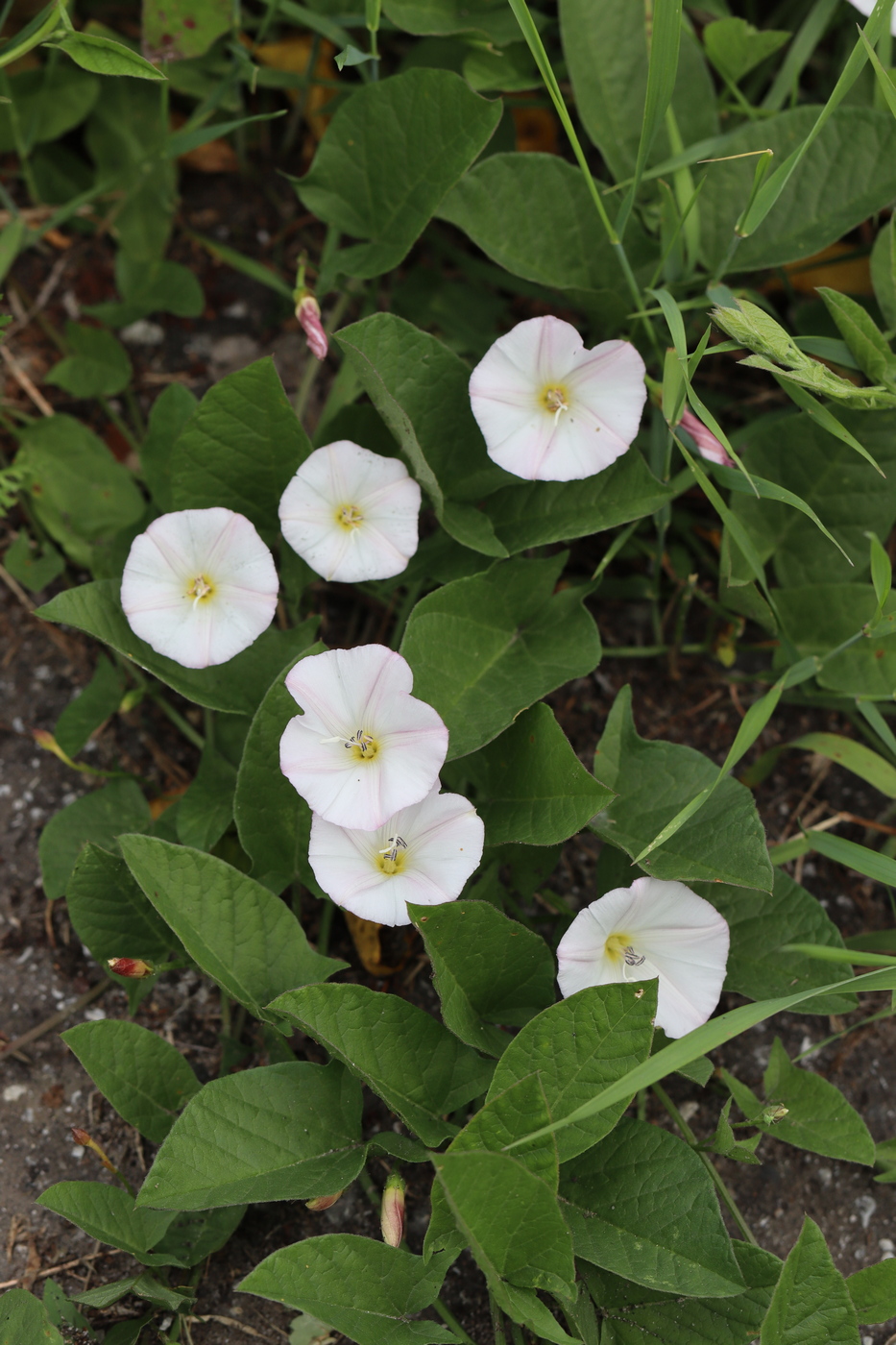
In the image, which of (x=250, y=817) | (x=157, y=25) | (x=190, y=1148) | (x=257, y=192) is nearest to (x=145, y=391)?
(x=257, y=192)

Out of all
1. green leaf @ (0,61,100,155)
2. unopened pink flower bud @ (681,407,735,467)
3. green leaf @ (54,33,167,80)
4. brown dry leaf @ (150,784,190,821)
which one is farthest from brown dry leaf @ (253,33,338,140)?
brown dry leaf @ (150,784,190,821)

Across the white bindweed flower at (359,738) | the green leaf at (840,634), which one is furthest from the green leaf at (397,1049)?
the green leaf at (840,634)

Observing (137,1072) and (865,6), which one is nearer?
(137,1072)

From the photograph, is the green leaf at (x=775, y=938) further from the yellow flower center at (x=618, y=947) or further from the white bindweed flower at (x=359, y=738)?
the white bindweed flower at (x=359, y=738)

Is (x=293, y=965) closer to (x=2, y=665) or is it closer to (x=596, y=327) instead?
(x=2, y=665)

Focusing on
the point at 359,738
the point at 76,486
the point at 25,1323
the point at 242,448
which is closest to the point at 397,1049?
the point at 359,738

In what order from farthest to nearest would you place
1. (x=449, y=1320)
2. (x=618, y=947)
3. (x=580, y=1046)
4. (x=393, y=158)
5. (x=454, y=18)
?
1. (x=454, y=18)
2. (x=393, y=158)
3. (x=618, y=947)
4. (x=449, y=1320)
5. (x=580, y=1046)

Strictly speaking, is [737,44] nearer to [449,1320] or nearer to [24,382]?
[24,382]
